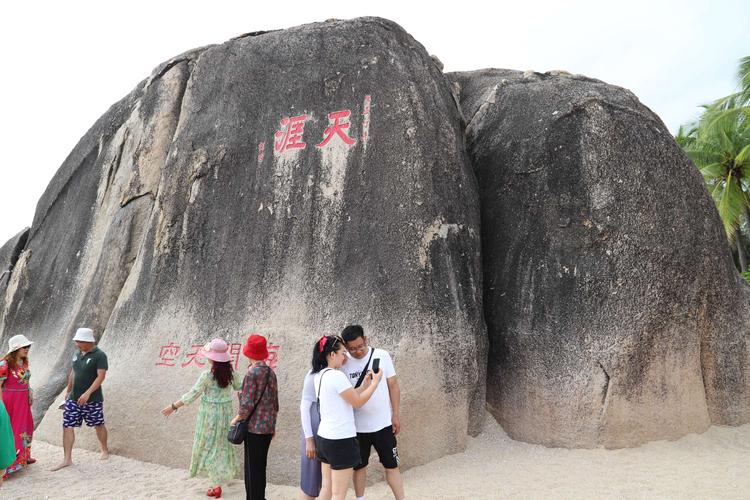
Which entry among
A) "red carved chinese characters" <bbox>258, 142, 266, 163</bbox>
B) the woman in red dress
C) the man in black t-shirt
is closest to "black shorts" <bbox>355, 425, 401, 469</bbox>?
the man in black t-shirt

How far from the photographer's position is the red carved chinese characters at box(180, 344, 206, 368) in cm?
592

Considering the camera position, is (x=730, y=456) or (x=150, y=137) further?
(x=150, y=137)

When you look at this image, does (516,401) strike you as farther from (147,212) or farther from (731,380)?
(147,212)

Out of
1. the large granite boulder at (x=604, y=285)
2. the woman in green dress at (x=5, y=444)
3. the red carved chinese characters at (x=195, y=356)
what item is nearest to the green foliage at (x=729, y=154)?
the large granite boulder at (x=604, y=285)

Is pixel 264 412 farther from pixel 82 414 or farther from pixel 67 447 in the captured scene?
pixel 67 447

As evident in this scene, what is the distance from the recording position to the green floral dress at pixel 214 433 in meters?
4.82

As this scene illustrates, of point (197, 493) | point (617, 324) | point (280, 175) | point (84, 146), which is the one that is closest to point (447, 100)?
point (280, 175)

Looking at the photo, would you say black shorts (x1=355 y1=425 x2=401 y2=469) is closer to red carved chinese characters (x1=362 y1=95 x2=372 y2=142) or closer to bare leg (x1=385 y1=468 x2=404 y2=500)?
bare leg (x1=385 y1=468 x2=404 y2=500)

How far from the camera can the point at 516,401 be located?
581cm

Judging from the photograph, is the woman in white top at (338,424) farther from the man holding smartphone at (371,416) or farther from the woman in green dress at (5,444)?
the woman in green dress at (5,444)

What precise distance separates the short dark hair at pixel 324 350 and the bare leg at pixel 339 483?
2.10 ft

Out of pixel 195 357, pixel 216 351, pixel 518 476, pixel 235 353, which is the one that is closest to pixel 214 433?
pixel 216 351

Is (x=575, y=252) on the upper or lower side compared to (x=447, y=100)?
lower

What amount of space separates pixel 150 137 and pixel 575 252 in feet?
18.2
